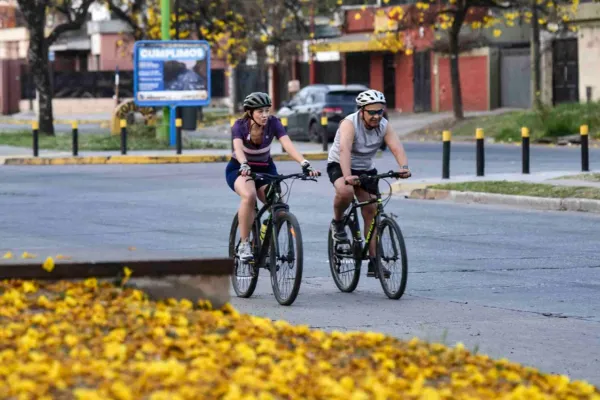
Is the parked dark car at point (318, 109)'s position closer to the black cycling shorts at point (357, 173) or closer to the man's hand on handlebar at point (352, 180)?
the black cycling shorts at point (357, 173)

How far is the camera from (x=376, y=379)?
6.21m

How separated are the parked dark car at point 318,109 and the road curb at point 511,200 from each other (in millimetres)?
15634

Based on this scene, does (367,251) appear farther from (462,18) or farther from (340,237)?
(462,18)

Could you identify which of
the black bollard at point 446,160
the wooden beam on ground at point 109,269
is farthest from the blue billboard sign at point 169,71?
the wooden beam on ground at point 109,269

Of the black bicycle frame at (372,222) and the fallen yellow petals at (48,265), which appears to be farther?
the black bicycle frame at (372,222)

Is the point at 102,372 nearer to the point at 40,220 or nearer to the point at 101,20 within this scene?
the point at 40,220

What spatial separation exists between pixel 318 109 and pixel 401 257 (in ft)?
89.2

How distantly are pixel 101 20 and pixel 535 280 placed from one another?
68.2 m

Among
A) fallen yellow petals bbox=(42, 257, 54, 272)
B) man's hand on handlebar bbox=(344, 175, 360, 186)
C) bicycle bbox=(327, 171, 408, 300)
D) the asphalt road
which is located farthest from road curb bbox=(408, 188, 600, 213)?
fallen yellow petals bbox=(42, 257, 54, 272)

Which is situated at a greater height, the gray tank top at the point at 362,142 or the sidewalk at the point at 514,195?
the gray tank top at the point at 362,142

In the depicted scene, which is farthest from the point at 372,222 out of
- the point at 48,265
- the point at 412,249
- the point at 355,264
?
the point at 48,265

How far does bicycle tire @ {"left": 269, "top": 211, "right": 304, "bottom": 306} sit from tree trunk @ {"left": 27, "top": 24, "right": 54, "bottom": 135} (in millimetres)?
29874

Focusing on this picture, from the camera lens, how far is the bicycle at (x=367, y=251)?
10969mm

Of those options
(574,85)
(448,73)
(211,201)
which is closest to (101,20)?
(448,73)
